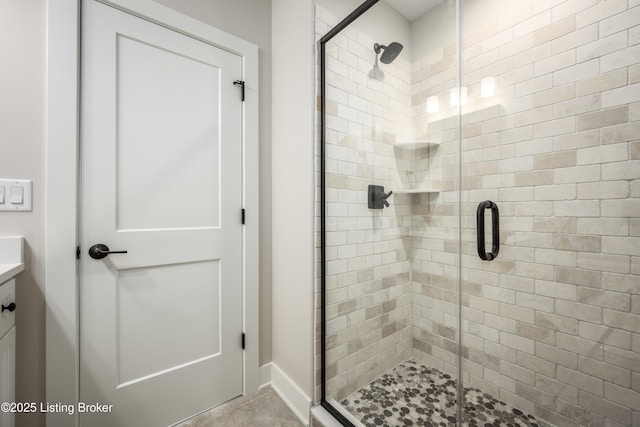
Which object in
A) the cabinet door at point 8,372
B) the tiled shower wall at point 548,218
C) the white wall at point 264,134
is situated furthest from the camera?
the white wall at point 264,134

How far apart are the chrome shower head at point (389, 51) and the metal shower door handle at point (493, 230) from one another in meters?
0.90

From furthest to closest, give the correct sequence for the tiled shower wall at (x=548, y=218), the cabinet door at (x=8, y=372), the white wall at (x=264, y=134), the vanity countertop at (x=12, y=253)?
the white wall at (x=264, y=134), the tiled shower wall at (x=548, y=218), the vanity countertop at (x=12, y=253), the cabinet door at (x=8, y=372)

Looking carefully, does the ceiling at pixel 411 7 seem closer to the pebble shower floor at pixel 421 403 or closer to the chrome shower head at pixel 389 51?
the chrome shower head at pixel 389 51

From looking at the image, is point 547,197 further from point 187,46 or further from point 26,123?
point 26,123

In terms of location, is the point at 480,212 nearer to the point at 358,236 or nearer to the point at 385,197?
the point at 385,197

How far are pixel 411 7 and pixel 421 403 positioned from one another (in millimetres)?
2048

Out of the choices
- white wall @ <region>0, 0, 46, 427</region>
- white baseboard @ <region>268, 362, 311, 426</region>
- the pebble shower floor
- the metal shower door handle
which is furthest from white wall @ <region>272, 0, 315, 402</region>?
white wall @ <region>0, 0, 46, 427</region>

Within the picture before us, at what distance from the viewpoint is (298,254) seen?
4.87 feet

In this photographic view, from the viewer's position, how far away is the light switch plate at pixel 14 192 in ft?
3.27

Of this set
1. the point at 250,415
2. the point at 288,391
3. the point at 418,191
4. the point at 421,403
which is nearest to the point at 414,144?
the point at 418,191

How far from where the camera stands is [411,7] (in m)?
1.28

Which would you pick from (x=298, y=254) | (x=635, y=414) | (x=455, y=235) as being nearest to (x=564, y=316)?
(x=635, y=414)

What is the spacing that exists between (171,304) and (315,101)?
1.35 metres

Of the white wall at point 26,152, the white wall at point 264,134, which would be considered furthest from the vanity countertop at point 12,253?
the white wall at point 264,134
